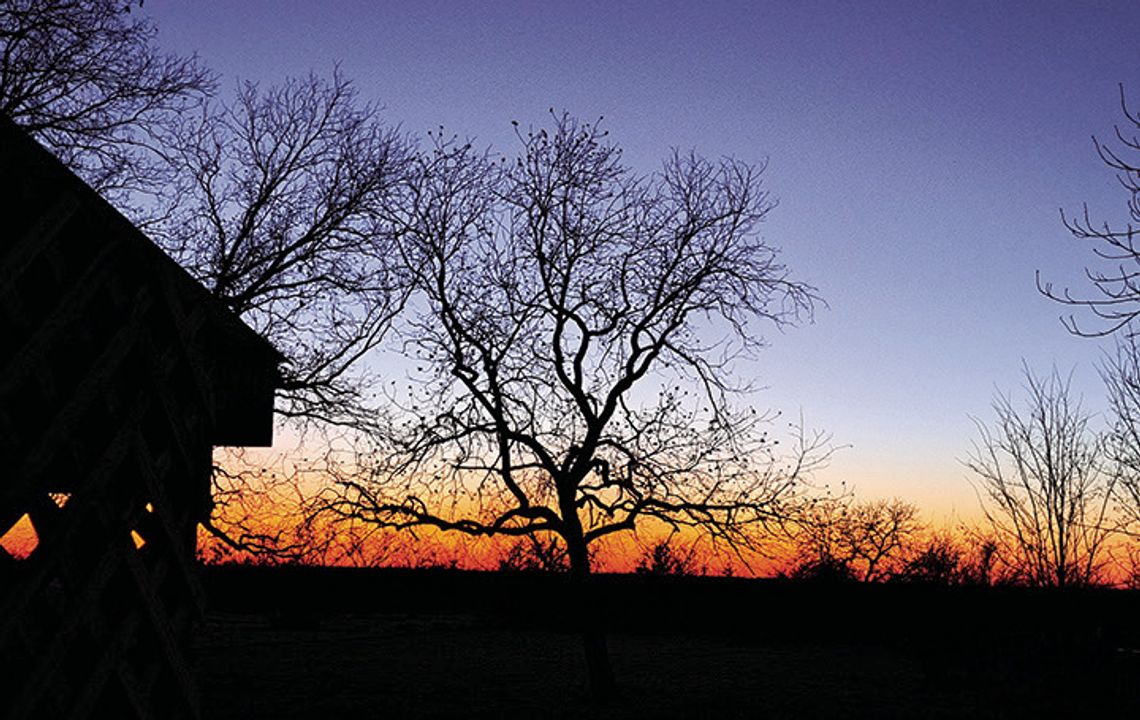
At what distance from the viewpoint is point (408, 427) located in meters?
15.6

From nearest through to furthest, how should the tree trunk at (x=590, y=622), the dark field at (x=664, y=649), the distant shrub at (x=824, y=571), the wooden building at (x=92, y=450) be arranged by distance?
the wooden building at (x=92, y=450)
the tree trunk at (x=590, y=622)
the dark field at (x=664, y=649)
the distant shrub at (x=824, y=571)

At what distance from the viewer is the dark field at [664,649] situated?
53.5 feet

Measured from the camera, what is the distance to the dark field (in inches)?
642

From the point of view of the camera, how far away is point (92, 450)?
2930 millimetres

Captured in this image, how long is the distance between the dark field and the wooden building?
10.2 metres

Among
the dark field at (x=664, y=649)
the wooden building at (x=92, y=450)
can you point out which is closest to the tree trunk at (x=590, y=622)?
the dark field at (x=664, y=649)

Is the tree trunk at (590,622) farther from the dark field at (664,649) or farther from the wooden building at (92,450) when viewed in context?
the wooden building at (92,450)

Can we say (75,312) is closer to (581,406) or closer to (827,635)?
(581,406)

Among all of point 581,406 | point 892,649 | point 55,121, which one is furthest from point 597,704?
point 892,649

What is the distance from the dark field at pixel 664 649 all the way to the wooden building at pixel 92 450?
10.2 metres

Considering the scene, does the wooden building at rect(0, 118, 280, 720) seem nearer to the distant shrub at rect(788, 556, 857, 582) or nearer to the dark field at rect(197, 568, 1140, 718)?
the dark field at rect(197, 568, 1140, 718)

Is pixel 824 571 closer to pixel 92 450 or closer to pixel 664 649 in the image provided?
pixel 664 649

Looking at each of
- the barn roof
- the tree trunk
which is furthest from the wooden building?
the tree trunk

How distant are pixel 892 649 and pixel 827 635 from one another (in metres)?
1.99
